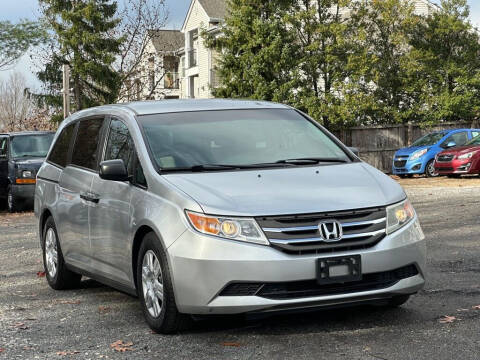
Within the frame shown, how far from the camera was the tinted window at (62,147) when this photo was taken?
29.3 ft

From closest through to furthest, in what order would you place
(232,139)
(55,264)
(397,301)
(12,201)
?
(397,301) < (232,139) < (55,264) < (12,201)

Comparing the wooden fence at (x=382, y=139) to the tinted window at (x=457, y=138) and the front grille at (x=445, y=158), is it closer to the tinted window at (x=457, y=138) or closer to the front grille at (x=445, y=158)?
the tinted window at (x=457, y=138)

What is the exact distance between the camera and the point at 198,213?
588 cm

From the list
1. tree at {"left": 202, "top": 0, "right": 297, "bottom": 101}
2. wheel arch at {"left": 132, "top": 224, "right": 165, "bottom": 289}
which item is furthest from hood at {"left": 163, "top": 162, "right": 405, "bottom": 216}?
tree at {"left": 202, "top": 0, "right": 297, "bottom": 101}

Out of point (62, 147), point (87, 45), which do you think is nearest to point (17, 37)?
point (87, 45)

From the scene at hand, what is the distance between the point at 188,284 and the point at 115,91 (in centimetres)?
3336

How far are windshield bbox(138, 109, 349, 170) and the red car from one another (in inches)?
771

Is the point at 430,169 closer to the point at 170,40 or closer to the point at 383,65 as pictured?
the point at 383,65

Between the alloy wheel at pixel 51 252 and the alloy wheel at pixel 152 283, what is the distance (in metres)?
2.52

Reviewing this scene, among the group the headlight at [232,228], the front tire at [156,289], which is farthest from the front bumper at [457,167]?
the headlight at [232,228]

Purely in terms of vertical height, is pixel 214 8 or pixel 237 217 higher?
pixel 214 8

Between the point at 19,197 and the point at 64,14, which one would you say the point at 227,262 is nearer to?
the point at 19,197

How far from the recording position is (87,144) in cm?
830

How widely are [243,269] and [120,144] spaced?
2.24m
